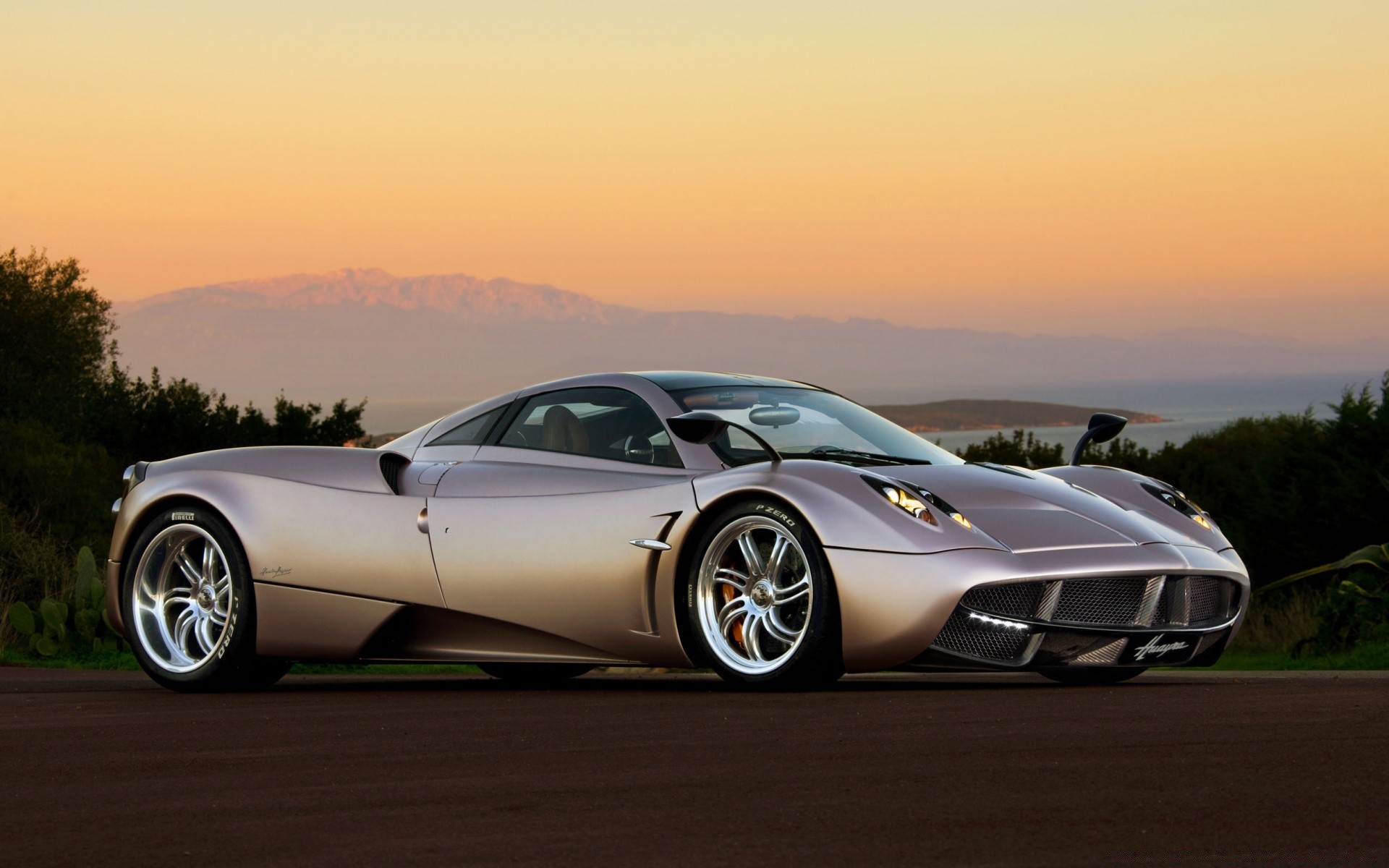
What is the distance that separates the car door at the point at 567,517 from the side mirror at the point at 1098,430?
7.90 ft

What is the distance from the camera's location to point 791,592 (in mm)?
6996

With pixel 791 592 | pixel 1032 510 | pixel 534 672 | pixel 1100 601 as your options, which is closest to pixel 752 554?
pixel 791 592

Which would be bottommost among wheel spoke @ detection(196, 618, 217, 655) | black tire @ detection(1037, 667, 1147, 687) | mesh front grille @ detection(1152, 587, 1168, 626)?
black tire @ detection(1037, 667, 1147, 687)

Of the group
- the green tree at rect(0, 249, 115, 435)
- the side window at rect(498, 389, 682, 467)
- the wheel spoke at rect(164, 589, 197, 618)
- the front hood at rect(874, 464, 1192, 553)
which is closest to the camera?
the front hood at rect(874, 464, 1192, 553)

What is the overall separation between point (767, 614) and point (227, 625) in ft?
9.62

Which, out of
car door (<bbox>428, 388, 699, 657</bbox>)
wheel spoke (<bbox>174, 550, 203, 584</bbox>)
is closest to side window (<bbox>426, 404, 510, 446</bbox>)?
car door (<bbox>428, 388, 699, 657</bbox>)

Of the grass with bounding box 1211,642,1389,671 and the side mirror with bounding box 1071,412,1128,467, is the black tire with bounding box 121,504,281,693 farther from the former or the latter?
the grass with bounding box 1211,642,1389,671

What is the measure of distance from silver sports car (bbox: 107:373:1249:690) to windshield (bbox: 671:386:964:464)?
2 centimetres

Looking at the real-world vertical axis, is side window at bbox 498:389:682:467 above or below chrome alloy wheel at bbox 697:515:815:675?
above

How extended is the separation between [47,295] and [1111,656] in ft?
235

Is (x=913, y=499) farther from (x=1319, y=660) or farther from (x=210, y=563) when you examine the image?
(x=1319, y=660)

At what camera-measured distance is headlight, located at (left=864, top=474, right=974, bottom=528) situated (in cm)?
694

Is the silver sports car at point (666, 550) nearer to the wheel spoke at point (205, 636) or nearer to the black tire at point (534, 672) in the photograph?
the wheel spoke at point (205, 636)

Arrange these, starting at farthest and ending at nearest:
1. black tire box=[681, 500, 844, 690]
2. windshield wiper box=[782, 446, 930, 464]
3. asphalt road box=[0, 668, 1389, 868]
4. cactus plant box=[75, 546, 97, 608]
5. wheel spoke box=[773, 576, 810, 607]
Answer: cactus plant box=[75, 546, 97, 608] < windshield wiper box=[782, 446, 930, 464] < wheel spoke box=[773, 576, 810, 607] < black tire box=[681, 500, 844, 690] < asphalt road box=[0, 668, 1389, 868]
